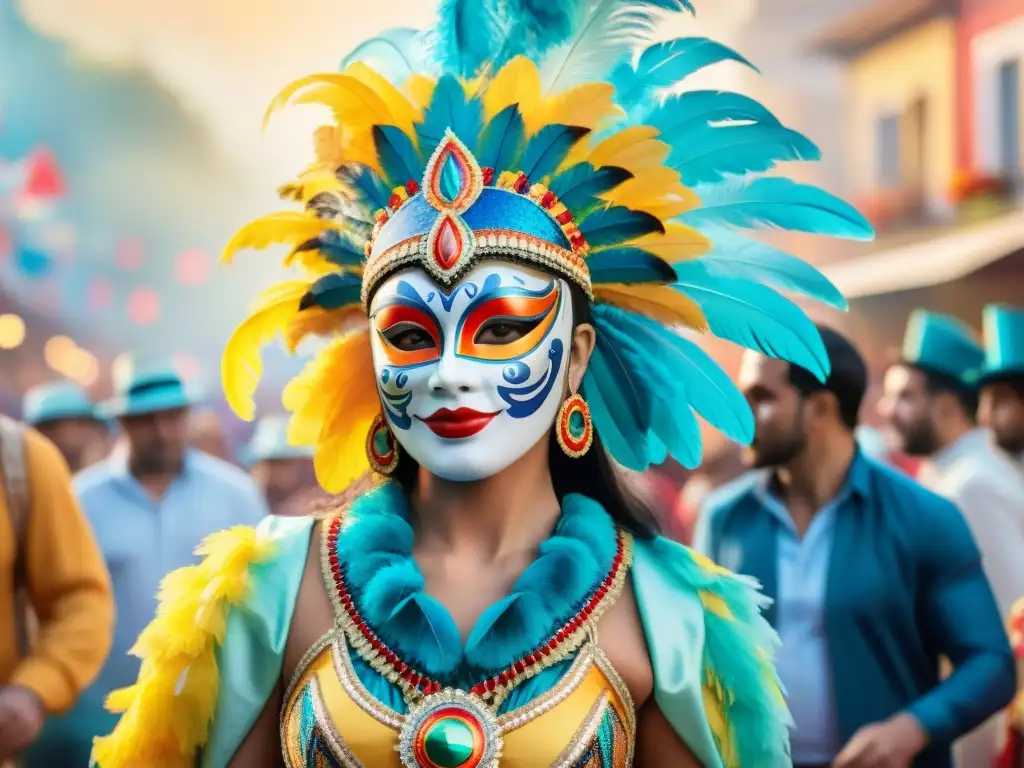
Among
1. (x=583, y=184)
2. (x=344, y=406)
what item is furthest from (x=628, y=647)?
(x=583, y=184)

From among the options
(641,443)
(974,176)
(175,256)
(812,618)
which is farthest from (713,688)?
(175,256)

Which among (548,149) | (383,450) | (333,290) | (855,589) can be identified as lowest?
(855,589)

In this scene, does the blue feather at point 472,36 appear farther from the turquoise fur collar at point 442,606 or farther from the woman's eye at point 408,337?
the turquoise fur collar at point 442,606

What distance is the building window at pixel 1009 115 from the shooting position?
10.2m

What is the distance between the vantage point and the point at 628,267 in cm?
269

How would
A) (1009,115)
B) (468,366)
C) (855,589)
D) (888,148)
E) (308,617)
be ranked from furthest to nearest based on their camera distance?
(888,148), (1009,115), (855,589), (308,617), (468,366)

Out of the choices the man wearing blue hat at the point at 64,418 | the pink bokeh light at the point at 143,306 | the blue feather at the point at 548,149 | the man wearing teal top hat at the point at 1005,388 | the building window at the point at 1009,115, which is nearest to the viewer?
the blue feather at the point at 548,149

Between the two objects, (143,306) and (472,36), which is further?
(143,306)

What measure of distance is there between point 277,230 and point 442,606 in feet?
2.67

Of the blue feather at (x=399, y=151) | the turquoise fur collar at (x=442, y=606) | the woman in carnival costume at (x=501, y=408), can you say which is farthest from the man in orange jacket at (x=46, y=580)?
the blue feather at (x=399, y=151)

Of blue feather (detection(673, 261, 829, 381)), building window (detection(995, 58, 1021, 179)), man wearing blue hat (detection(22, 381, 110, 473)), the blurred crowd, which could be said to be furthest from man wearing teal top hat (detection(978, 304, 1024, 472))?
building window (detection(995, 58, 1021, 179))

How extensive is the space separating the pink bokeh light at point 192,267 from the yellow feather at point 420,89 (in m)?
10.6

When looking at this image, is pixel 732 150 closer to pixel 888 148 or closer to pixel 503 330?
pixel 503 330

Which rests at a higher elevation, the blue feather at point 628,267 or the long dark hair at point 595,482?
the blue feather at point 628,267
